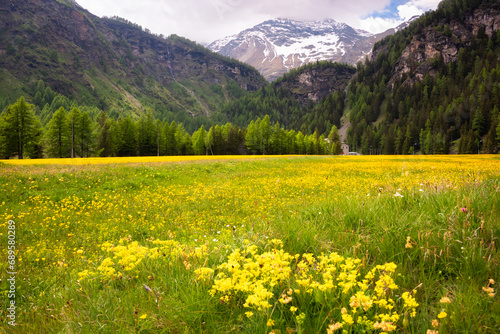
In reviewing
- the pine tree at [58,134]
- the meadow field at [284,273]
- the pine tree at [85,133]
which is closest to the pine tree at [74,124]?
the pine tree at [85,133]

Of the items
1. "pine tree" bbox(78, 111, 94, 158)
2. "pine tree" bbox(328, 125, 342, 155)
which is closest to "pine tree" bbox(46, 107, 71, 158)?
"pine tree" bbox(78, 111, 94, 158)

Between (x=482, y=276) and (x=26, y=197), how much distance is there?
1433 cm

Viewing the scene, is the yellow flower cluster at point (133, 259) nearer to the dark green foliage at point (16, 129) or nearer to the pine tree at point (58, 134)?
the dark green foliage at point (16, 129)

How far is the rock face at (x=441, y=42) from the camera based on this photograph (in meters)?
182

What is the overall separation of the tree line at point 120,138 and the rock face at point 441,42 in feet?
438

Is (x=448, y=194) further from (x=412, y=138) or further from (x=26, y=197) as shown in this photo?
(x=412, y=138)

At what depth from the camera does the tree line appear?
170 ft

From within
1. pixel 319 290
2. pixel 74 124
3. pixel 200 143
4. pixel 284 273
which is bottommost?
pixel 319 290

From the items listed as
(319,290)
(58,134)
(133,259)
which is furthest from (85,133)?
(319,290)

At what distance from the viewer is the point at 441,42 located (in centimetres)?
18625

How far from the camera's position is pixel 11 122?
50531mm

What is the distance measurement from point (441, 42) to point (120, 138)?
24361 cm

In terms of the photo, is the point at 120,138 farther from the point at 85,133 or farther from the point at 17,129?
the point at 17,129

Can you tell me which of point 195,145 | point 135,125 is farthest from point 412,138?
point 135,125
